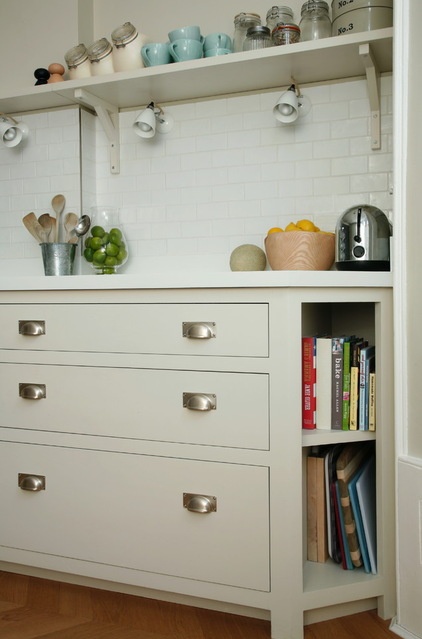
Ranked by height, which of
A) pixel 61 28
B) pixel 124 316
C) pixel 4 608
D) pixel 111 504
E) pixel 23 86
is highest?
pixel 61 28

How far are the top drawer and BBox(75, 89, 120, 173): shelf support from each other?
2.85 feet

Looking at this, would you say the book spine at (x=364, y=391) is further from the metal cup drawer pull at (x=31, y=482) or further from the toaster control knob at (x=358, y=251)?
the metal cup drawer pull at (x=31, y=482)

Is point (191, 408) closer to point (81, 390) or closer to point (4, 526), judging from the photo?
point (81, 390)

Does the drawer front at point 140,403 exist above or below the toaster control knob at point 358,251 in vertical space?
below

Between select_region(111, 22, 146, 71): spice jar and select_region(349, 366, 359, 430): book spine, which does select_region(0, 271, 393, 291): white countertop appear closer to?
select_region(349, 366, 359, 430): book spine

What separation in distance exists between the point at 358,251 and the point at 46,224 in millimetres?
1312

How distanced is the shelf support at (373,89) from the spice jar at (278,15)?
343 mm

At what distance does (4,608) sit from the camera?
6.27 feet

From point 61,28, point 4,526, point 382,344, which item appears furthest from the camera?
point 61,28

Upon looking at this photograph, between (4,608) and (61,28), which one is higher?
(61,28)

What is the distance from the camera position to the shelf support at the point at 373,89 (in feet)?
6.65

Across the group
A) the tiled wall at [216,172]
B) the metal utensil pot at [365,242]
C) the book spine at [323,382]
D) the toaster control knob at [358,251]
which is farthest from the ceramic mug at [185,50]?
the book spine at [323,382]

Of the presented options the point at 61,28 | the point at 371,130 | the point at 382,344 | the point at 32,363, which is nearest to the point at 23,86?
the point at 61,28

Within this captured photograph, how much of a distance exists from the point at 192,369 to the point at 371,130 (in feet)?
3.72
